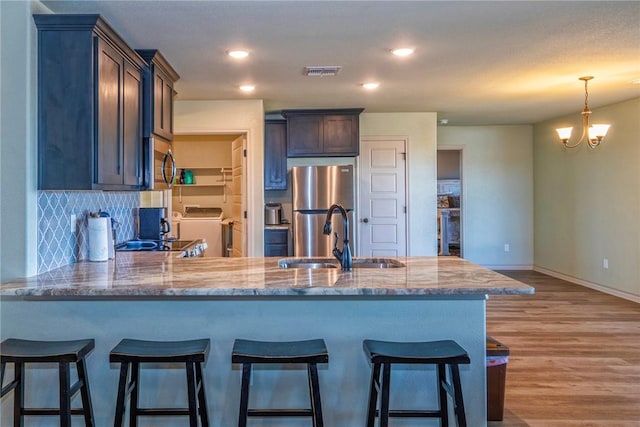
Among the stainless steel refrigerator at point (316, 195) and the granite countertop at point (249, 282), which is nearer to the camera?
the granite countertop at point (249, 282)

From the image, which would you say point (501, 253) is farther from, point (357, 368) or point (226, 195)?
point (357, 368)

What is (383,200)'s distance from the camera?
244 inches

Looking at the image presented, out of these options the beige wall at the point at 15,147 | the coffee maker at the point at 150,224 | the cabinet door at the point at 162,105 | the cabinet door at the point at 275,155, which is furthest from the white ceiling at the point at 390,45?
the coffee maker at the point at 150,224

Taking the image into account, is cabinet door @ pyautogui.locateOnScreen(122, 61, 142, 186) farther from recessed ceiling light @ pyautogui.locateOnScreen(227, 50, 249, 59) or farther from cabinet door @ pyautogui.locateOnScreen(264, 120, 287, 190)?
cabinet door @ pyautogui.locateOnScreen(264, 120, 287, 190)

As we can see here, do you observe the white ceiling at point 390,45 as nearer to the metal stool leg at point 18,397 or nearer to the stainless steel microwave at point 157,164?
the stainless steel microwave at point 157,164

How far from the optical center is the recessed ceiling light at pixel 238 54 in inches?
137

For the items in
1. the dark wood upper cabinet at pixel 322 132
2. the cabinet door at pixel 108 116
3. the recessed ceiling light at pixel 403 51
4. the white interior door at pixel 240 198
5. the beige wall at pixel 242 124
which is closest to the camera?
the cabinet door at pixel 108 116

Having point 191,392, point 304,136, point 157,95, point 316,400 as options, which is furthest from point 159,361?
point 304,136

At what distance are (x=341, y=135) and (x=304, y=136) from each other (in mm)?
463

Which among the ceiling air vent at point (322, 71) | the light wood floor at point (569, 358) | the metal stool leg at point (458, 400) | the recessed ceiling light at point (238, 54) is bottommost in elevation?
the light wood floor at point (569, 358)

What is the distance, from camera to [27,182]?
2.38 m

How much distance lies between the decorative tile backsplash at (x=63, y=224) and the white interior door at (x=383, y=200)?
136 inches

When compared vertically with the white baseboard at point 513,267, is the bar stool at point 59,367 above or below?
above

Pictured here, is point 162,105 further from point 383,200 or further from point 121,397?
point 383,200
